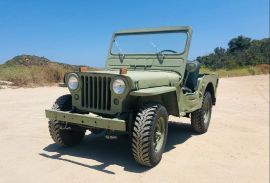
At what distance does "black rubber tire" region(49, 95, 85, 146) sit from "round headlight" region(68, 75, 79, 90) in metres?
0.41

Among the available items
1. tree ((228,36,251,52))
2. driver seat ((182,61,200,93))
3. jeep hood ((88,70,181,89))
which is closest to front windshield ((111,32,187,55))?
driver seat ((182,61,200,93))

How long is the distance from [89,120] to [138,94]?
2.44 ft

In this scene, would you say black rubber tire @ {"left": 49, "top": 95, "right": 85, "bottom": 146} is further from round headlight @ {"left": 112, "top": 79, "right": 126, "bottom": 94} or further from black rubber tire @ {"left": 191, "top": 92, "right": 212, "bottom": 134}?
black rubber tire @ {"left": 191, "top": 92, "right": 212, "bottom": 134}

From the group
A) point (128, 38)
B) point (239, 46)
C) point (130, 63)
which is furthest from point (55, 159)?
point (239, 46)

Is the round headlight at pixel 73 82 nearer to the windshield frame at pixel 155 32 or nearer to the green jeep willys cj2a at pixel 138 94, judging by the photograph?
the green jeep willys cj2a at pixel 138 94

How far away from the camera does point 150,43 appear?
672 cm

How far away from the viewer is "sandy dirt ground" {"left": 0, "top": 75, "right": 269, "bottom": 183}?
4598 mm

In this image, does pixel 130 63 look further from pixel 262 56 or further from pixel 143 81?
pixel 262 56

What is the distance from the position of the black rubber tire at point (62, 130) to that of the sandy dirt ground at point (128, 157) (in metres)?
0.13

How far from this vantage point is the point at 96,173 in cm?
462

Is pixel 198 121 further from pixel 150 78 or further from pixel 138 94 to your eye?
pixel 138 94

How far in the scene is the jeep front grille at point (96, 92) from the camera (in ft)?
16.7

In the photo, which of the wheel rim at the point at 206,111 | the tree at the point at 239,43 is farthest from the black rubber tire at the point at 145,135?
the tree at the point at 239,43

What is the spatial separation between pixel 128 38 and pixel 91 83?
78.7 inches
